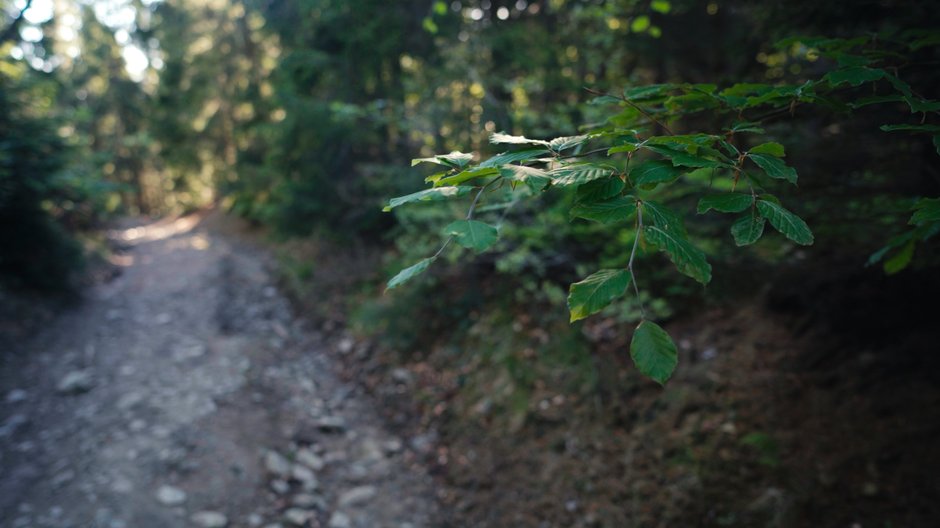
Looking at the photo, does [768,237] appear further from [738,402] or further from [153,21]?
[153,21]

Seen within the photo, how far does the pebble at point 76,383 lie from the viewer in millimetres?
6359

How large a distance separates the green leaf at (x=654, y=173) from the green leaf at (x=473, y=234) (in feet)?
1.43

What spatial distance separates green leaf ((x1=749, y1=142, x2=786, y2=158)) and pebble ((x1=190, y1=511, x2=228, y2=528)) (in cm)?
491

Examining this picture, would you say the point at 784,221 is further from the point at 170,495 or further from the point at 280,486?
the point at 170,495

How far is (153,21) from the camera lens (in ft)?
61.2

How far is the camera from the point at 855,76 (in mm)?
1505

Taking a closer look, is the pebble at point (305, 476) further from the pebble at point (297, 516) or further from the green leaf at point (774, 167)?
the green leaf at point (774, 167)

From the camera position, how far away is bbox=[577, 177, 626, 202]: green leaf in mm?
1401

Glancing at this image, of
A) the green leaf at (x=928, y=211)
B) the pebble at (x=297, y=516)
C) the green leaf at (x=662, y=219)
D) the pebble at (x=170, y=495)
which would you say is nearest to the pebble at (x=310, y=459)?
the pebble at (x=297, y=516)

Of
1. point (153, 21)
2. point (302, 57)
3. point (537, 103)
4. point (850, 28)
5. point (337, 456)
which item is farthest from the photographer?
point (153, 21)

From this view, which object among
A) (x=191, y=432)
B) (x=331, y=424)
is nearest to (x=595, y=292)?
(x=331, y=424)

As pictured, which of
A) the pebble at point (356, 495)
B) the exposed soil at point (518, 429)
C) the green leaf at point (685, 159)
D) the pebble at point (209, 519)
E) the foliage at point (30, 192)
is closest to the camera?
the green leaf at point (685, 159)

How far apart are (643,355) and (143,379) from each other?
7.39 metres

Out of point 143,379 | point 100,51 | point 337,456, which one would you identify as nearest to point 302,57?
point 143,379
